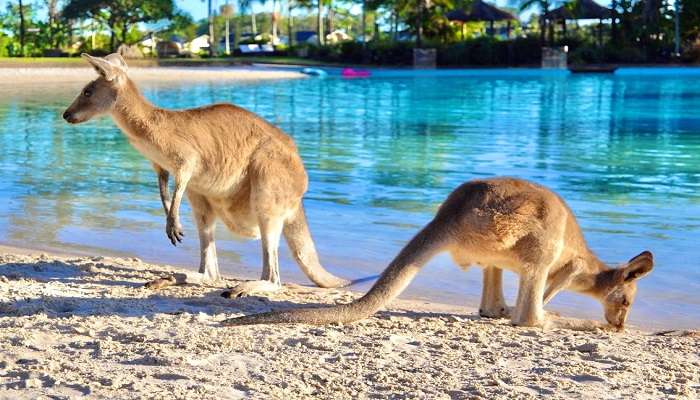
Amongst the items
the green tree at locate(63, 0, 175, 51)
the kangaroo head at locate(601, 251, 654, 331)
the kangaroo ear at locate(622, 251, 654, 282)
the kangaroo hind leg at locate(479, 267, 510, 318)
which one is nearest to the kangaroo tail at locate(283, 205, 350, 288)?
the kangaroo hind leg at locate(479, 267, 510, 318)

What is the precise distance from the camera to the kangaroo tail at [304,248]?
5.45 meters

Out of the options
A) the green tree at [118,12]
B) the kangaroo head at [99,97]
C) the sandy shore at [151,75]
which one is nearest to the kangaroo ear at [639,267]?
the kangaroo head at [99,97]

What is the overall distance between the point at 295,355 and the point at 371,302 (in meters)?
0.47

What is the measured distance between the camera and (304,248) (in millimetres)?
5535

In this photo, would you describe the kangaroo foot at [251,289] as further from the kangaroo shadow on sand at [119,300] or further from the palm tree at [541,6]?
the palm tree at [541,6]

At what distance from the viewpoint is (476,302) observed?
5.62 m

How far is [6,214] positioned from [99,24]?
48044 mm

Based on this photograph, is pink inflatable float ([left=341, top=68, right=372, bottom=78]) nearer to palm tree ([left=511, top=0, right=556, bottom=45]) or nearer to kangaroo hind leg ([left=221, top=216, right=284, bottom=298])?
palm tree ([left=511, top=0, right=556, bottom=45])

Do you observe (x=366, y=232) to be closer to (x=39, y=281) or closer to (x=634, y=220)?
(x=634, y=220)

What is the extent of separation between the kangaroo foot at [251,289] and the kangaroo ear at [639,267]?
1800 millimetres

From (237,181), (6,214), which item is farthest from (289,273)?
(6,214)

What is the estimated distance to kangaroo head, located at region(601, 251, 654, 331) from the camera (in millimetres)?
4609

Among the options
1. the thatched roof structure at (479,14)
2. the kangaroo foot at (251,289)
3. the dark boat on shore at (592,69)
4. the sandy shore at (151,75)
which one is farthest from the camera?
the thatched roof structure at (479,14)

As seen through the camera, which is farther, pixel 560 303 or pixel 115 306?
pixel 560 303
